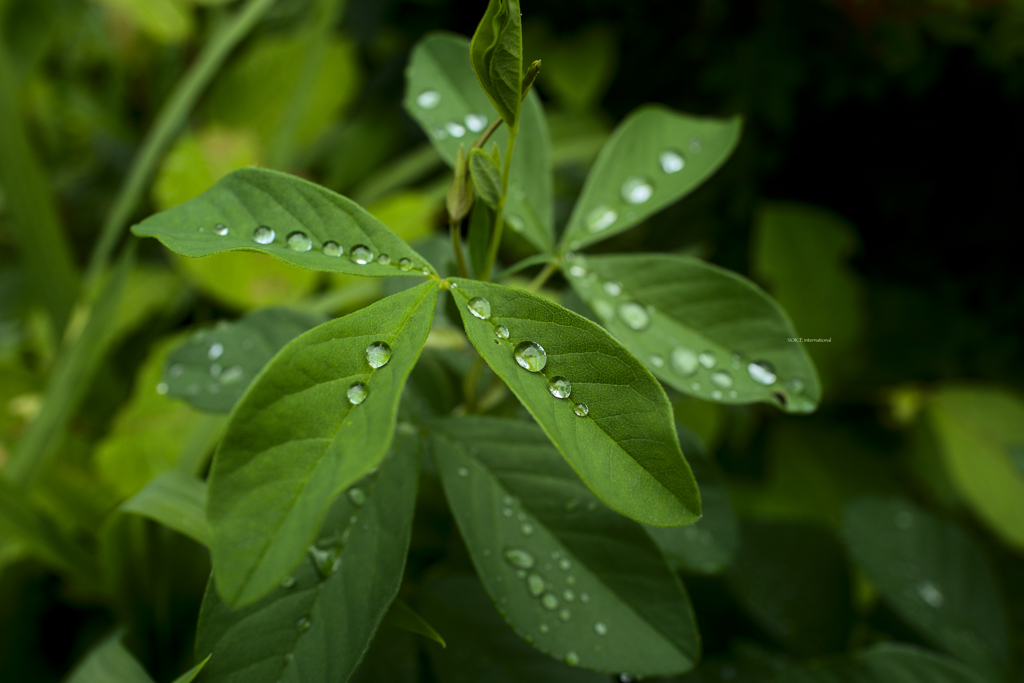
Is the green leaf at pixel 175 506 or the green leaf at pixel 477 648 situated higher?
the green leaf at pixel 175 506

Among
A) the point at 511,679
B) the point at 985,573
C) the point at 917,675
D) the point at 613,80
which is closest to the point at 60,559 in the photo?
the point at 511,679

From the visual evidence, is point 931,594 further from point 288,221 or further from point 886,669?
point 288,221

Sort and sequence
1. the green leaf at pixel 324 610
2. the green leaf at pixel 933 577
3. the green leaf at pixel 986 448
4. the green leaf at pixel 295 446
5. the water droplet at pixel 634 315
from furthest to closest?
the green leaf at pixel 986 448 < the green leaf at pixel 933 577 < the water droplet at pixel 634 315 < the green leaf at pixel 324 610 < the green leaf at pixel 295 446

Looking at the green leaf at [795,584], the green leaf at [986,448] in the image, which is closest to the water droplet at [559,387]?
the green leaf at [795,584]

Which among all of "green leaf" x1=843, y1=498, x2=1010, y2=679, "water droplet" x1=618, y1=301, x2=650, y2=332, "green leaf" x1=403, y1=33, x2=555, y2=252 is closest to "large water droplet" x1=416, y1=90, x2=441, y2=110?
"green leaf" x1=403, y1=33, x2=555, y2=252

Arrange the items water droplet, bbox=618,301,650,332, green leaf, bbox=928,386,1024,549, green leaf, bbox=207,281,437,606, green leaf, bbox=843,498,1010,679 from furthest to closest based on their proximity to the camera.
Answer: green leaf, bbox=928,386,1024,549, green leaf, bbox=843,498,1010,679, water droplet, bbox=618,301,650,332, green leaf, bbox=207,281,437,606

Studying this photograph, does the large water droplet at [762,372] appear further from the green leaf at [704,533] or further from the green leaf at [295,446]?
the green leaf at [295,446]

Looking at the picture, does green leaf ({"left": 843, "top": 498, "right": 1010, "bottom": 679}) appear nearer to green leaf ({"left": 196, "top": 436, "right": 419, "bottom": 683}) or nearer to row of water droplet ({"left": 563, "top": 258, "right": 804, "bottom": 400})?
row of water droplet ({"left": 563, "top": 258, "right": 804, "bottom": 400})
